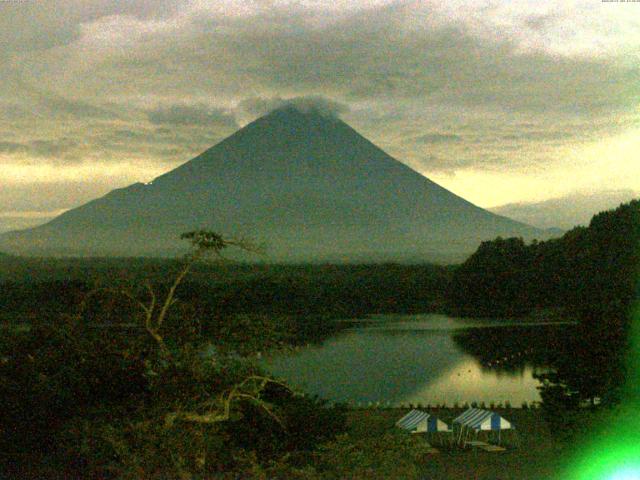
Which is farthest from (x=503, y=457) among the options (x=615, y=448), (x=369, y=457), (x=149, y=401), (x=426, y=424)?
(x=149, y=401)

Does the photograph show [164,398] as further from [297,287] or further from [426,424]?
[297,287]

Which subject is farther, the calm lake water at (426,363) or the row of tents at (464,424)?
the calm lake water at (426,363)

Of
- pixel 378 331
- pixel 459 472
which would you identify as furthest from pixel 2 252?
pixel 459 472

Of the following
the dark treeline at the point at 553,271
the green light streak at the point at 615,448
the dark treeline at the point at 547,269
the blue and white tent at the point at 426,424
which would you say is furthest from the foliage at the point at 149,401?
the dark treeline at the point at 547,269

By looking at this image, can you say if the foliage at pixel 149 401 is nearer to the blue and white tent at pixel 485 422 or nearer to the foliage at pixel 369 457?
the foliage at pixel 369 457

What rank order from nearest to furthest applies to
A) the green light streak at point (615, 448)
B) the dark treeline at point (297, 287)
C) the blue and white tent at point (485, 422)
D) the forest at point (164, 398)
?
the forest at point (164, 398), the green light streak at point (615, 448), the blue and white tent at point (485, 422), the dark treeline at point (297, 287)

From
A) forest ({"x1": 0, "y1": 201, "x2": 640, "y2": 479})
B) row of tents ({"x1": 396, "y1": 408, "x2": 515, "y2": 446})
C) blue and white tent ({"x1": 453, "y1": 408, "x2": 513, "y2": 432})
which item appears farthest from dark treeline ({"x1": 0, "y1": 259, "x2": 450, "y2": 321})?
forest ({"x1": 0, "y1": 201, "x2": 640, "y2": 479})
